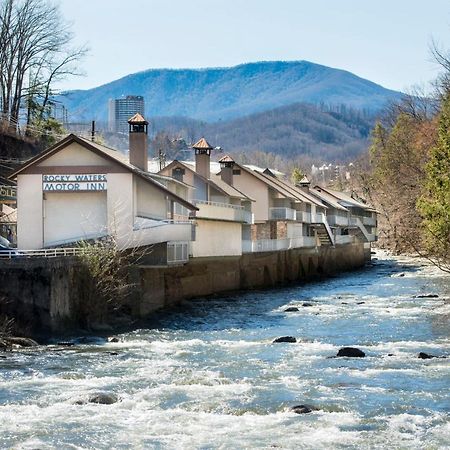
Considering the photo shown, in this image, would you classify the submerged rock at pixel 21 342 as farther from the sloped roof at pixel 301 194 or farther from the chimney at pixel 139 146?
the sloped roof at pixel 301 194

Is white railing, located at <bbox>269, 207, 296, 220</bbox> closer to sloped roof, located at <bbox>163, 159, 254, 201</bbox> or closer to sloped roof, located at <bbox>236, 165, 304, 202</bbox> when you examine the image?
sloped roof, located at <bbox>236, 165, 304, 202</bbox>

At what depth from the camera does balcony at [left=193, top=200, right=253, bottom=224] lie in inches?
1984

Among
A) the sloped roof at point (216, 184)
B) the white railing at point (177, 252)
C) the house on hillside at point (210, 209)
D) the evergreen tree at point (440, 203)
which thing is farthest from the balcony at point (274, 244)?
the white railing at point (177, 252)

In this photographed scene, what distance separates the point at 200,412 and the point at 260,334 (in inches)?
582

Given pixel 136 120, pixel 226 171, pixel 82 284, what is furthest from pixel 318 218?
pixel 82 284

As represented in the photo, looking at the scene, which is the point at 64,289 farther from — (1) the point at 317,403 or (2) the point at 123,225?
(1) the point at 317,403

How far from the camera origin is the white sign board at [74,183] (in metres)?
40.7

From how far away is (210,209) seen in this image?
51.9 meters

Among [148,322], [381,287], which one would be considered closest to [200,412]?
[148,322]

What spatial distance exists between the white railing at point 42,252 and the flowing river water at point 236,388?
4.57 m

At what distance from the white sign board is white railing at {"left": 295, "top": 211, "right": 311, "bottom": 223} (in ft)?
123

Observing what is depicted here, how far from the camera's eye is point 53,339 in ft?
102

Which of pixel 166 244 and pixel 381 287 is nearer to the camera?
pixel 166 244

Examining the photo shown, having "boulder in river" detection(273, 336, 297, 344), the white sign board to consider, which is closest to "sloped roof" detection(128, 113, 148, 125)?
the white sign board
